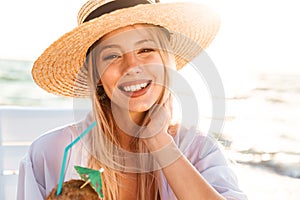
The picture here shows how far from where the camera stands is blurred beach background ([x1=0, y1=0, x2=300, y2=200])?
389 cm

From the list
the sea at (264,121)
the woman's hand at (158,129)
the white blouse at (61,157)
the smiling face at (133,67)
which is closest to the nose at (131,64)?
the smiling face at (133,67)

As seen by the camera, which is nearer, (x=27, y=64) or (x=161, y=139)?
(x=161, y=139)

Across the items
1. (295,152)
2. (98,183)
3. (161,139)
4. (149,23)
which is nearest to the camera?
(98,183)

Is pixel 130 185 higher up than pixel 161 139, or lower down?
lower down

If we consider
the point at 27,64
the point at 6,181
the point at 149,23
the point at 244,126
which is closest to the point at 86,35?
the point at 149,23

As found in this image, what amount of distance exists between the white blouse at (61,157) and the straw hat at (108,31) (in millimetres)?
130

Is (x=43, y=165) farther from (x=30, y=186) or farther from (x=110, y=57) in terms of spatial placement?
(x=110, y=57)

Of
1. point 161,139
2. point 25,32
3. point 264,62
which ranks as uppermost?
point 25,32

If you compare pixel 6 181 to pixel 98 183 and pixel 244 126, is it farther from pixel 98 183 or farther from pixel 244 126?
pixel 244 126

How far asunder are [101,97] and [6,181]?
458mm

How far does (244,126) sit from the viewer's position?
426cm

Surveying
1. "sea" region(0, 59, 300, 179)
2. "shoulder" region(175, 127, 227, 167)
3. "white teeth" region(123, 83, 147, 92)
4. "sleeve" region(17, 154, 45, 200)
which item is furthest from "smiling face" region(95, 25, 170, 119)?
"sea" region(0, 59, 300, 179)

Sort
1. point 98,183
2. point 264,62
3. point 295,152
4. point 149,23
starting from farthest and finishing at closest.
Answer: point 264,62 → point 295,152 → point 149,23 → point 98,183

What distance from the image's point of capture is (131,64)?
1.03 m
